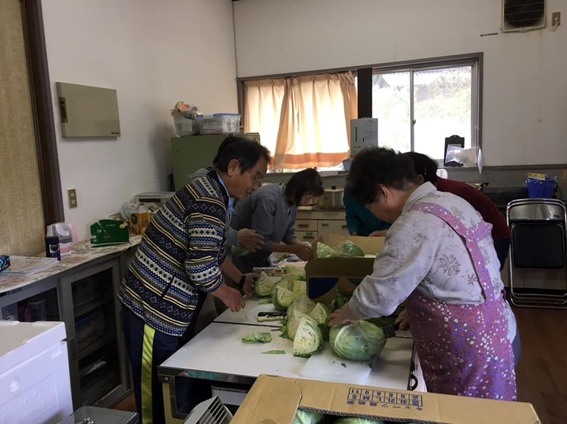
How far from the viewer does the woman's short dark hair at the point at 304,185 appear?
2465 mm

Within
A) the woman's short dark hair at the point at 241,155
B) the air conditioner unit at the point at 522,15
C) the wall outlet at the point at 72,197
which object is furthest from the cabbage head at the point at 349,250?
the air conditioner unit at the point at 522,15

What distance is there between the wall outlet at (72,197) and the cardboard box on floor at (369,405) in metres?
2.35

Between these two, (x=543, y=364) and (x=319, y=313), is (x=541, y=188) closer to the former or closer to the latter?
(x=543, y=364)

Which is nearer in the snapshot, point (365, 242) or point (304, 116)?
point (365, 242)

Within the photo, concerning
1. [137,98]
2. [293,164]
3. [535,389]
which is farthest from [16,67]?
[535,389]

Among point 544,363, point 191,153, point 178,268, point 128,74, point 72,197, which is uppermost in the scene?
point 128,74

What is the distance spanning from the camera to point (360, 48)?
4695mm

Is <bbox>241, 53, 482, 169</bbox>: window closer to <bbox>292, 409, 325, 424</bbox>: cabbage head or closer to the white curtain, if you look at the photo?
the white curtain

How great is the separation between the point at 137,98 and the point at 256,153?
2111 millimetres

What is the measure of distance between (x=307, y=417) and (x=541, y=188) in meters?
3.91

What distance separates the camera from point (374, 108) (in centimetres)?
485

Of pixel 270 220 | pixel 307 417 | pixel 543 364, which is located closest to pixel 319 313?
pixel 307 417

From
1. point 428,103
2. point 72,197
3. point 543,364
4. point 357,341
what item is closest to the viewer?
point 357,341

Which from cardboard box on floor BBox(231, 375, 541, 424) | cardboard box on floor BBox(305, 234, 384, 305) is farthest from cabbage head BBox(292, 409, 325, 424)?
cardboard box on floor BBox(305, 234, 384, 305)
